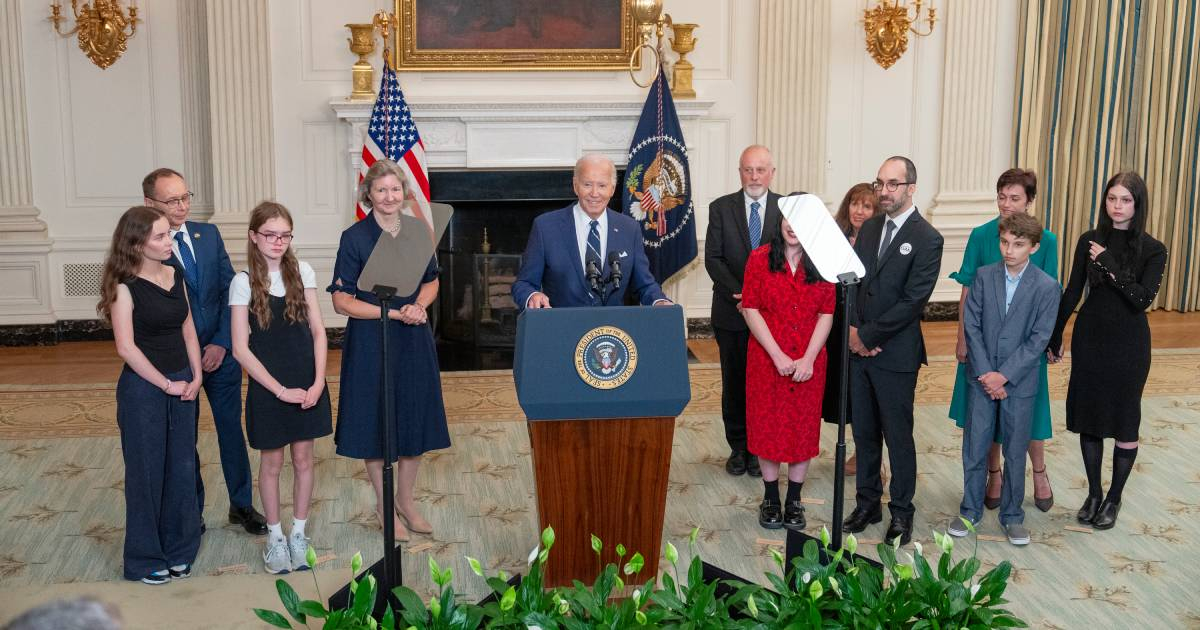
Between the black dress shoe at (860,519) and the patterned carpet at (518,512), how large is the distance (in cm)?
5

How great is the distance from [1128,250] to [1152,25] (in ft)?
17.2

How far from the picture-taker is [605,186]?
158 inches

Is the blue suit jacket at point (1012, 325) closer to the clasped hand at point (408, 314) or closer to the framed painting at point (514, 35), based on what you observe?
the clasped hand at point (408, 314)

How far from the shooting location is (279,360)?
4.15 m

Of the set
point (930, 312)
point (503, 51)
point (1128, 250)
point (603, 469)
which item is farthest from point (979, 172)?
point (603, 469)

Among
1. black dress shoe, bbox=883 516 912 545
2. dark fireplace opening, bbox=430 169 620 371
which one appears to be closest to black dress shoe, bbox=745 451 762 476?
black dress shoe, bbox=883 516 912 545

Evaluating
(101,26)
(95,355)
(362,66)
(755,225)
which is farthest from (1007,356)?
(101,26)

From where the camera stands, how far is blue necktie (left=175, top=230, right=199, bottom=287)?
437 centimetres

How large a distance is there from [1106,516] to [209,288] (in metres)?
3.64

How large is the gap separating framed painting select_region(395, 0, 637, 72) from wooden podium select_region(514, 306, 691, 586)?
4.75 meters

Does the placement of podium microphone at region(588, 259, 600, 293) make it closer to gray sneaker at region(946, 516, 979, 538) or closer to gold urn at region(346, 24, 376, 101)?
gray sneaker at region(946, 516, 979, 538)

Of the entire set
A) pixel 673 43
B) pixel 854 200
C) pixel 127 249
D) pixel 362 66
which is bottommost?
pixel 127 249

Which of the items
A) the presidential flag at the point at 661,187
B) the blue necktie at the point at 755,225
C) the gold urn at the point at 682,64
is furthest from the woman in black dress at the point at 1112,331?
the gold urn at the point at 682,64

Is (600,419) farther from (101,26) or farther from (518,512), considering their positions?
(101,26)
